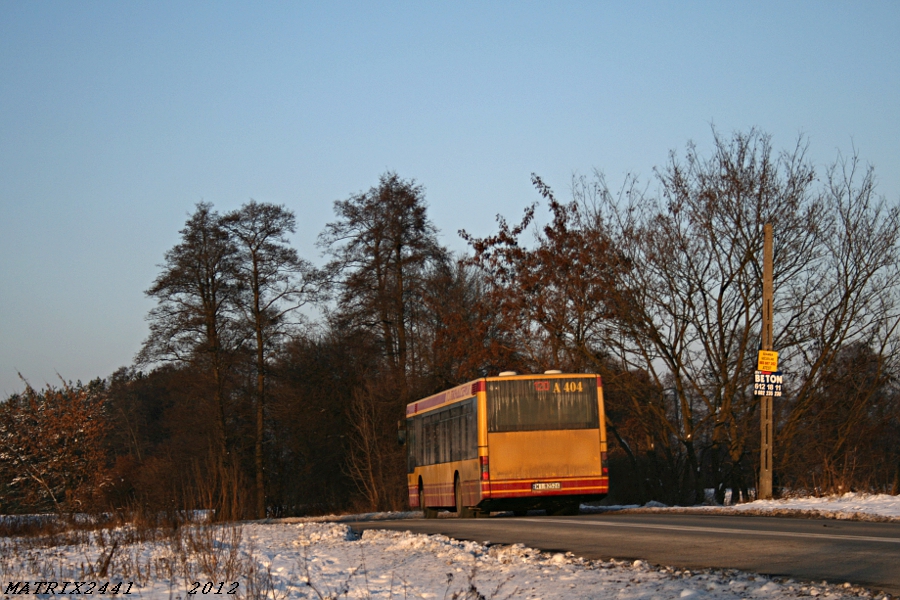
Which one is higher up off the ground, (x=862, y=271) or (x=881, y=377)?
(x=862, y=271)

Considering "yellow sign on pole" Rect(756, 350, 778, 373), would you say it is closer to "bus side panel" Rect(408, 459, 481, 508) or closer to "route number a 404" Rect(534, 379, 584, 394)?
"route number a 404" Rect(534, 379, 584, 394)

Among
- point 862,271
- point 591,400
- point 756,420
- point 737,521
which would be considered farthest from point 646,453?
point 737,521

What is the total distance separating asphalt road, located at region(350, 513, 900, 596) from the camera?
28.6 ft

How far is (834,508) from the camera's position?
1648cm

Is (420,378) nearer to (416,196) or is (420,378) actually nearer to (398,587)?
(416,196)

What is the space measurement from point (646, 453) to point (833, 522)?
20724mm

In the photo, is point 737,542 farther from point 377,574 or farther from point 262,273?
point 262,273

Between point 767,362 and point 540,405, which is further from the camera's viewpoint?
point 767,362

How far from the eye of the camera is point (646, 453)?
113ft

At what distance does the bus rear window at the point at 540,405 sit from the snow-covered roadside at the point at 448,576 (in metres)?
6.90

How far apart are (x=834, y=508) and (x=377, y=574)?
31.6 ft

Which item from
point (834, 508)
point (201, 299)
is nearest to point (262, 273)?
point (201, 299)

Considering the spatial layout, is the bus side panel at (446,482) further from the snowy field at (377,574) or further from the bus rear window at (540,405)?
the snowy field at (377,574)

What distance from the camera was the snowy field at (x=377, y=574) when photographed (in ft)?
26.4
